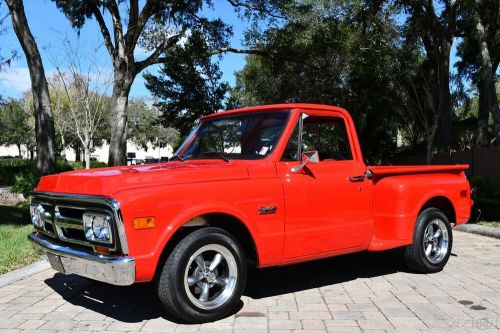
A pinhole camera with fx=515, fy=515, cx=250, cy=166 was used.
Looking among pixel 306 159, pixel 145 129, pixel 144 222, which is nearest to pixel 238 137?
pixel 306 159

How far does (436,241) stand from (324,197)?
2.10m

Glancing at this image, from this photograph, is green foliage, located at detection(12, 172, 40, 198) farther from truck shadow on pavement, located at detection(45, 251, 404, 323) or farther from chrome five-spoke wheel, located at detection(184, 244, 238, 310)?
chrome five-spoke wheel, located at detection(184, 244, 238, 310)

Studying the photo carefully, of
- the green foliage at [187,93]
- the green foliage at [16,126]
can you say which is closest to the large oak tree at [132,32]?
the green foliage at [187,93]

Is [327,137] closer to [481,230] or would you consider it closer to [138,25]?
[481,230]

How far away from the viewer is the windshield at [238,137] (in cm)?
527

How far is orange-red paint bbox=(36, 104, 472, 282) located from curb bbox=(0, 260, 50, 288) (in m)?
1.58

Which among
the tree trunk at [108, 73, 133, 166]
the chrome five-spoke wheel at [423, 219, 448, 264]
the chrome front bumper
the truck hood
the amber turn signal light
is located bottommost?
the chrome five-spoke wheel at [423, 219, 448, 264]

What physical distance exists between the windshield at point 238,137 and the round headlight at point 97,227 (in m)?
1.52

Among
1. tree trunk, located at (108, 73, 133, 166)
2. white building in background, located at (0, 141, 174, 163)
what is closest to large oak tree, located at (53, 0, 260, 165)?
tree trunk, located at (108, 73, 133, 166)

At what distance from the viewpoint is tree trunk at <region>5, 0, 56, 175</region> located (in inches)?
453

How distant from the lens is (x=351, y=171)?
18.4 ft

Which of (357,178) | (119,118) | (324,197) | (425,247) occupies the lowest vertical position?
(425,247)

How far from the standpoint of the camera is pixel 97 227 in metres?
4.20

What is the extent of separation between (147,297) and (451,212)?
4.02m
